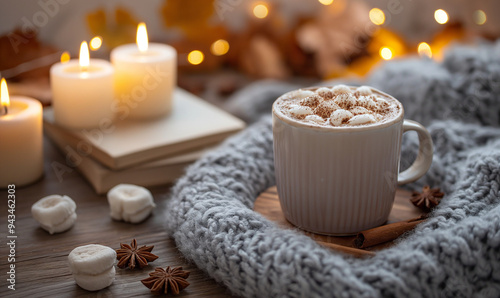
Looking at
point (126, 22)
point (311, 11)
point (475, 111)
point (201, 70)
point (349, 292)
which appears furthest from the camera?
point (311, 11)

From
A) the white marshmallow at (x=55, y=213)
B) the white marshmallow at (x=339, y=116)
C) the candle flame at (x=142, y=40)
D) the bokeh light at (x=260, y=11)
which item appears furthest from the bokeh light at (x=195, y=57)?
the white marshmallow at (x=339, y=116)

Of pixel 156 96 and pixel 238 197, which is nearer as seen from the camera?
pixel 238 197

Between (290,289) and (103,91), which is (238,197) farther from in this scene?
(103,91)

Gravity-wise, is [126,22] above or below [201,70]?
above

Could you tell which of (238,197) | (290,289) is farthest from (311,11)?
(290,289)

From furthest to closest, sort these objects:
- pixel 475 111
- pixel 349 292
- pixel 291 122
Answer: pixel 475 111, pixel 291 122, pixel 349 292

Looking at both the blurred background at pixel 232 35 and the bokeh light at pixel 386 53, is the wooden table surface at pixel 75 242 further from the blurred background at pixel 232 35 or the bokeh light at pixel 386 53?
the bokeh light at pixel 386 53

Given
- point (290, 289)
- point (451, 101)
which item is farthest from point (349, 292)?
point (451, 101)

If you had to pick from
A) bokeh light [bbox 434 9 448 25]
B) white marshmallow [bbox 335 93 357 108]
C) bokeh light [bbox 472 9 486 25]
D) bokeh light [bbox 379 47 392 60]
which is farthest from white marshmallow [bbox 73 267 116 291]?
bokeh light [bbox 472 9 486 25]
